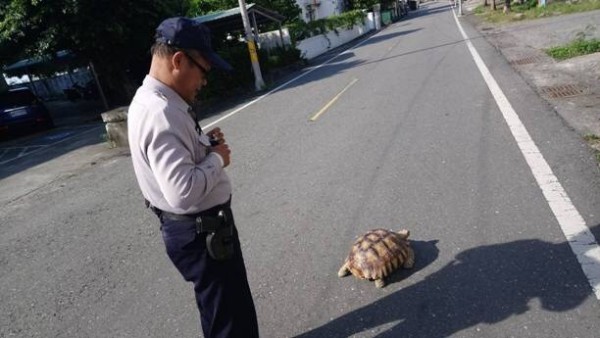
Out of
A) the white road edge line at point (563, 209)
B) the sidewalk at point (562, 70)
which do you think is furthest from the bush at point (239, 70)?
the white road edge line at point (563, 209)

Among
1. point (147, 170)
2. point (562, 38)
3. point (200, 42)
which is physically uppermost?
point (200, 42)

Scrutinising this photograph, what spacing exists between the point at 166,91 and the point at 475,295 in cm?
244

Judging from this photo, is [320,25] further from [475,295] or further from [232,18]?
[475,295]

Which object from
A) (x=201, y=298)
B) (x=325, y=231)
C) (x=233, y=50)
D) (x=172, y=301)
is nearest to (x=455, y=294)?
(x=325, y=231)

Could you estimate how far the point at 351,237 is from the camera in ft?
13.6

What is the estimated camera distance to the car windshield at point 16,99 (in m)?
15.9

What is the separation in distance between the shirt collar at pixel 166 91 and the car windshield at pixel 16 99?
16587mm

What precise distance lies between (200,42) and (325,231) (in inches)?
105

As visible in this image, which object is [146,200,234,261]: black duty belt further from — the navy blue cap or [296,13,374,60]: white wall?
[296,13,374,60]: white wall

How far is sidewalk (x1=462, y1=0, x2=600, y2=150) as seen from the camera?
6.63m

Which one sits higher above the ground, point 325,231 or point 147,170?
point 147,170

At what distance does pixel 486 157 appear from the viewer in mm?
5539

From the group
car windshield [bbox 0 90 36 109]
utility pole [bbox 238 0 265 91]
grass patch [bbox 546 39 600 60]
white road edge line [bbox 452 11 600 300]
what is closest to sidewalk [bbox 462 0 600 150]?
grass patch [bbox 546 39 600 60]

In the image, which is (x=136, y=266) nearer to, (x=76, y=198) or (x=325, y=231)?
(x=325, y=231)
